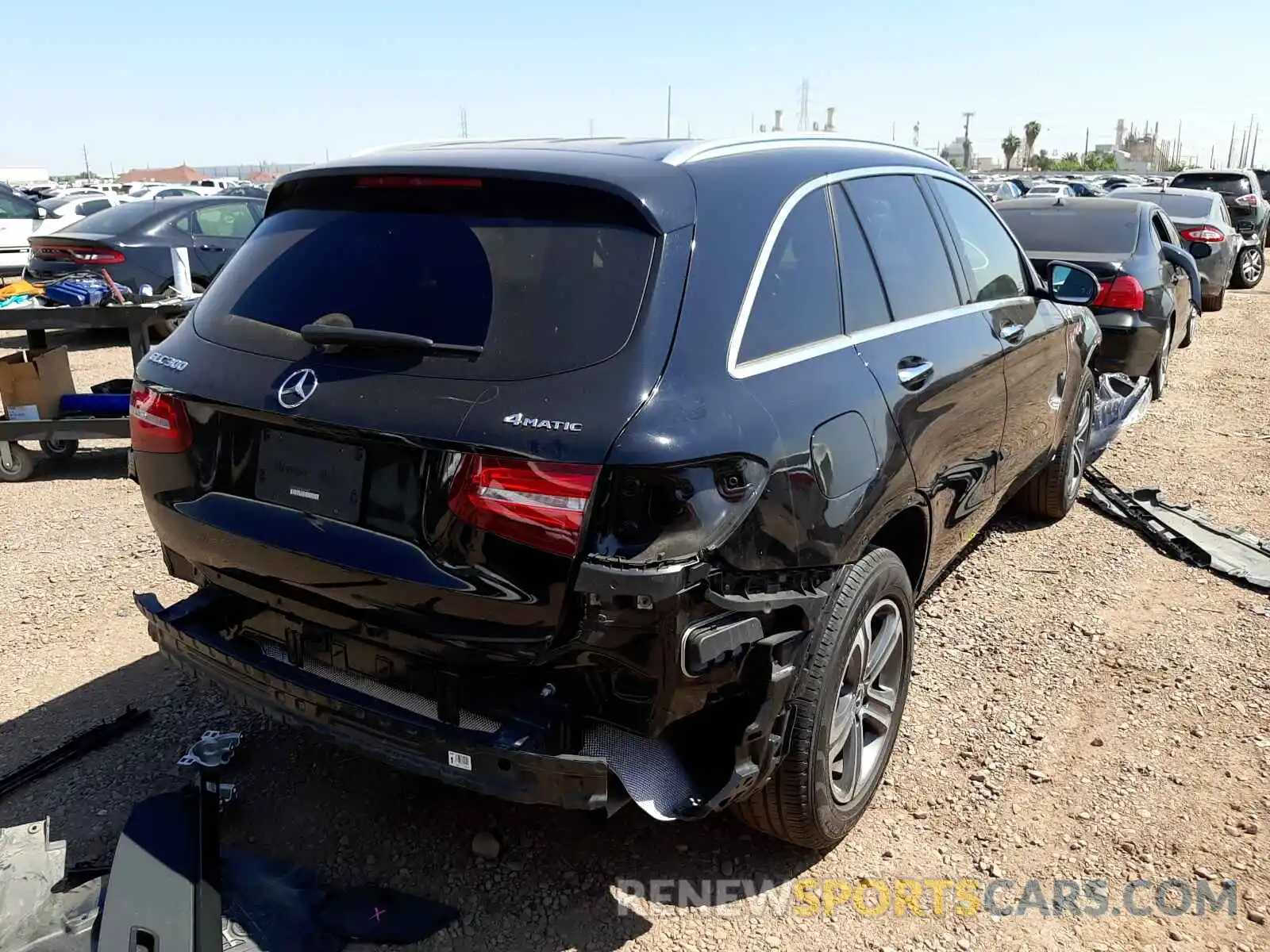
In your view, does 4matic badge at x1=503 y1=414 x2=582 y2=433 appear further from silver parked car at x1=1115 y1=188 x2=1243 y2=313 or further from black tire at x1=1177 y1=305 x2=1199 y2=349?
silver parked car at x1=1115 y1=188 x2=1243 y2=313

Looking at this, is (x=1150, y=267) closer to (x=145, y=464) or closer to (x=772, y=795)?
(x=772, y=795)

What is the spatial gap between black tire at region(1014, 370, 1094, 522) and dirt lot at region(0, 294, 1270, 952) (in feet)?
1.93

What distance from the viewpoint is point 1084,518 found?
221 inches

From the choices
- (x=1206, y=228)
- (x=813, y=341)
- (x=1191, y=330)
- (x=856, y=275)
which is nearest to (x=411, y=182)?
(x=813, y=341)

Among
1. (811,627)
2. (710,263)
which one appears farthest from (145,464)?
→ (811,627)

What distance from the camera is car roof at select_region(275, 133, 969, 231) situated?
2.40 m

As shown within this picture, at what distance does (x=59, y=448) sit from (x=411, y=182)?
5182 millimetres

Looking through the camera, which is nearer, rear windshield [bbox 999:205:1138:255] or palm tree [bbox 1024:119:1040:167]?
rear windshield [bbox 999:205:1138:255]

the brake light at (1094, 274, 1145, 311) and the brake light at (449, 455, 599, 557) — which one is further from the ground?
the brake light at (449, 455, 599, 557)

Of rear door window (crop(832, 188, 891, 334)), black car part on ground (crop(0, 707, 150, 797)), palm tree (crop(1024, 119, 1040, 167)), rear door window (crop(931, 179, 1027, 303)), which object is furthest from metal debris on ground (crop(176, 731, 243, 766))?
palm tree (crop(1024, 119, 1040, 167))

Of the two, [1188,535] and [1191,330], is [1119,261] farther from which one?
[1191,330]

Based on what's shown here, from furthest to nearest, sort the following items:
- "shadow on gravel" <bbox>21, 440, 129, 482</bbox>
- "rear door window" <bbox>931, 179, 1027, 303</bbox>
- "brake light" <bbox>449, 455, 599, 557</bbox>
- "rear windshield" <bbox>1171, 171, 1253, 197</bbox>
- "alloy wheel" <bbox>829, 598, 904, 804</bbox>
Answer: "rear windshield" <bbox>1171, 171, 1253, 197</bbox>, "shadow on gravel" <bbox>21, 440, 129, 482</bbox>, "rear door window" <bbox>931, 179, 1027, 303</bbox>, "alloy wheel" <bbox>829, 598, 904, 804</bbox>, "brake light" <bbox>449, 455, 599, 557</bbox>

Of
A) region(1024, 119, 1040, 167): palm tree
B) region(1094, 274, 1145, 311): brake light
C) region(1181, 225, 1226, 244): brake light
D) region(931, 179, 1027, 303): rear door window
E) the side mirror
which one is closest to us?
region(931, 179, 1027, 303): rear door window

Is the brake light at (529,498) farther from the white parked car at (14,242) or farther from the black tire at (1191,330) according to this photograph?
the white parked car at (14,242)
